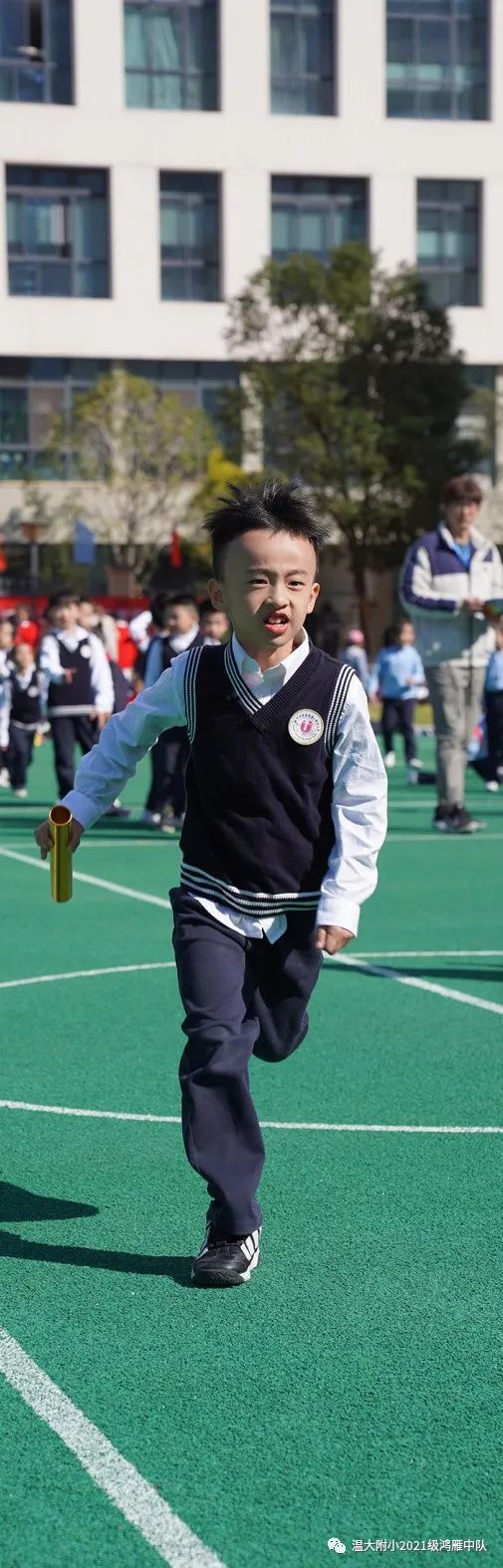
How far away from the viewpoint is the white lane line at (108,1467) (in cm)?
323

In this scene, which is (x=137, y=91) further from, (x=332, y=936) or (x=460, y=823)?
(x=332, y=936)

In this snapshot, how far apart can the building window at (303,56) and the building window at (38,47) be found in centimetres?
524

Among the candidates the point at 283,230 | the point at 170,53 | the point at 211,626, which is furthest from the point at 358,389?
the point at 211,626

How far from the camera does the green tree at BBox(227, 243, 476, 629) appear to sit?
43.2 metres

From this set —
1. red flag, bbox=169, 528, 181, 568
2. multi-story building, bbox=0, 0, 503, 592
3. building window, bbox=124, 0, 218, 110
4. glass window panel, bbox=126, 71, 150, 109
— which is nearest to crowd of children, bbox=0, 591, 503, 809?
red flag, bbox=169, 528, 181, 568

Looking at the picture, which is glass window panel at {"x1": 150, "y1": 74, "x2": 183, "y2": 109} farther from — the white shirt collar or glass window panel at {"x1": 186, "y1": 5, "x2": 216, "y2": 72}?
the white shirt collar

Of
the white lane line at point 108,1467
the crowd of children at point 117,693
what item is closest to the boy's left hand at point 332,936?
the white lane line at point 108,1467

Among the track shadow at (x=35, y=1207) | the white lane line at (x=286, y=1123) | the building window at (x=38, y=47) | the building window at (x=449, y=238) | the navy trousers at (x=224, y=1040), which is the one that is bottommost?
the white lane line at (x=286, y=1123)

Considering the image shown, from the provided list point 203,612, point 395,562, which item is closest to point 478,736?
point 203,612

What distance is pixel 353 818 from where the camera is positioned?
14.9 feet

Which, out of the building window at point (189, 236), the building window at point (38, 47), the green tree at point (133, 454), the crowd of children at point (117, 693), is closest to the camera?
the crowd of children at point (117, 693)

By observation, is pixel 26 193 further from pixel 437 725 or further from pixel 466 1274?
pixel 466 1274

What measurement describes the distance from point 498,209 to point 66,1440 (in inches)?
2133

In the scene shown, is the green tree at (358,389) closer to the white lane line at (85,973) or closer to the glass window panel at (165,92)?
the glass window panel at (165,92)
